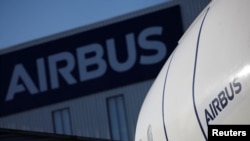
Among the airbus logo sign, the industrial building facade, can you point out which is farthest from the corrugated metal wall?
the airbus logo sign

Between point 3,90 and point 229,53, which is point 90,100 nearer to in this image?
point 3,90

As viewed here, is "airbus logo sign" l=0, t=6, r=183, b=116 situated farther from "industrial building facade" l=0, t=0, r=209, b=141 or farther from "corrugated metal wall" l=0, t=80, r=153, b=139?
"corrugated metal wall" l=0, t=80, r=153, b=139

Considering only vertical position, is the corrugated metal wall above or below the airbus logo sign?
below

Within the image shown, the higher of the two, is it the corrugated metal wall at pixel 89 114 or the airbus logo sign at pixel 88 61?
the airbus logo sign at pixel 88 61

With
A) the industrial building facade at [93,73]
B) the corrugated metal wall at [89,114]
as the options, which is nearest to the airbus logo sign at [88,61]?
the industrial building facade at [93,73]

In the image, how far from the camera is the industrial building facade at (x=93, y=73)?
25.6 m

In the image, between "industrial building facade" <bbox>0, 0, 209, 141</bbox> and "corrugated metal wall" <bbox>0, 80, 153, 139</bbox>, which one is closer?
"industrial building facade" <bbox>0, 0, 209, 141</bbox>

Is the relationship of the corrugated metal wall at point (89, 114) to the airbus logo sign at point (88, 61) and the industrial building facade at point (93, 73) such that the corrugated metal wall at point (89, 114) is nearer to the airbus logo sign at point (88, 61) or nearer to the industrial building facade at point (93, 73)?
the industrial building facade at point (93, 73)

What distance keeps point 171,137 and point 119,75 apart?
2165cm

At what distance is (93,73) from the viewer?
86.8ft

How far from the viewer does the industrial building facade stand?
25562 mm

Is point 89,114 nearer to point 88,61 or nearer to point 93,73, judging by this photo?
point 93,73

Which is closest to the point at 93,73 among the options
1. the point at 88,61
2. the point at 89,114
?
the point at 88,61

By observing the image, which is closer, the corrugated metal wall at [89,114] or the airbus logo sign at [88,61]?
the airbus logo sign at [88,61]
